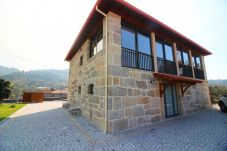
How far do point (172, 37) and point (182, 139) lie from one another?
668 cm

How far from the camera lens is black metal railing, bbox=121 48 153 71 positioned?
5.82 m

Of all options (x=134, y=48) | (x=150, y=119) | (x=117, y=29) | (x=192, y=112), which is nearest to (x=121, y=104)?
(x=150, y=119)

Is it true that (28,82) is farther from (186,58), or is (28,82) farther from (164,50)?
(186,58)

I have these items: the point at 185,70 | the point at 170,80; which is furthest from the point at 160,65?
the point at 185,70

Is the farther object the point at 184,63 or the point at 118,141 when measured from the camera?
the point at 184,63

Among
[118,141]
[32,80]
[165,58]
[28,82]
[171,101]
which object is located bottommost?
[118,141]

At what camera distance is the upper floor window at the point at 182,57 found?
9.30m

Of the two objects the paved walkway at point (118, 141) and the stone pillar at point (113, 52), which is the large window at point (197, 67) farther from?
the stone pillar at point (113, 52)

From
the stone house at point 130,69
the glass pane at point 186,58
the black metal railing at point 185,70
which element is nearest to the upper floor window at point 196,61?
the glass pane at point 186,58

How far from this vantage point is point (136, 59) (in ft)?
20.5

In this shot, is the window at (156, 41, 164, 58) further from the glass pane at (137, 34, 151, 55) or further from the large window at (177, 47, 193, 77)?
the large window at (177, 47, 193, 77)

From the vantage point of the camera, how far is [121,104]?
201 inches

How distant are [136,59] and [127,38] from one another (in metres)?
1.19

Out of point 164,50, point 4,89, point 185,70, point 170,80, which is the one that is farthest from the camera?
point 4,89
